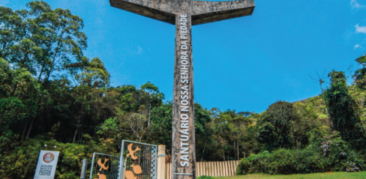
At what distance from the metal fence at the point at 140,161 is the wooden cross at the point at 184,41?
2.24 m

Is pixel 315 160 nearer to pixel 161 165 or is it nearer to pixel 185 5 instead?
pixel 161 165

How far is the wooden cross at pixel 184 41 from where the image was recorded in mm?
3314

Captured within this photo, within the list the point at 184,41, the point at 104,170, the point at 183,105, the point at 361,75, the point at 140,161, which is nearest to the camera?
the point at 183,105

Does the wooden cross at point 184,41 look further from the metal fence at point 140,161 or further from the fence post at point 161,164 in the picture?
the fence post at point 161,164

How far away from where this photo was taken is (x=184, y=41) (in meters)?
4.10

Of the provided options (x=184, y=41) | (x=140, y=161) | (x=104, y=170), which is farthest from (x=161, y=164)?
Answer: (x=104, y=170)

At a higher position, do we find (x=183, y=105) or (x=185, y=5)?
(x=185, y=5)

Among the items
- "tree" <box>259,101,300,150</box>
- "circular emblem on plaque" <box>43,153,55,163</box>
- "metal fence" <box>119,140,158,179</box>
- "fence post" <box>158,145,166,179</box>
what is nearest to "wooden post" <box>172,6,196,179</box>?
"metal fence" <box>119,140,158,179</box>

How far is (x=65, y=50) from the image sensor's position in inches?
593

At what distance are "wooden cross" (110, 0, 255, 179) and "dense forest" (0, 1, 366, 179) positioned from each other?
27.1 feet

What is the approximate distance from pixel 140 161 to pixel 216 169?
9044 millimetres

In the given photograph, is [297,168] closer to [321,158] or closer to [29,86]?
[321,158]

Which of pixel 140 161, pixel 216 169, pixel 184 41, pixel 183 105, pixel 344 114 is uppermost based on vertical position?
pixel 184 41

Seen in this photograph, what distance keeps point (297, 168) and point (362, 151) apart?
8.99ft
